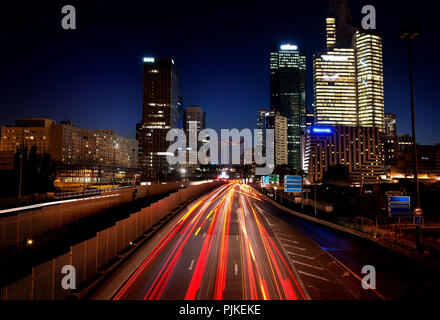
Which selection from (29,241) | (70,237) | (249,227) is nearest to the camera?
(29,241)

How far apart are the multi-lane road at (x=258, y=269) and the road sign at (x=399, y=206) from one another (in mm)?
3617

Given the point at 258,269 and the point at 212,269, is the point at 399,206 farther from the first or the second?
the point at 212,269

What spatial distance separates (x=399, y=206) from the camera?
882 inches

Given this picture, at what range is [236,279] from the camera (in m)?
14.9

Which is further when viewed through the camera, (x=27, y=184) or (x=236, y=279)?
(x=27, y=184)

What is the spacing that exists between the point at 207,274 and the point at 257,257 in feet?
16.5

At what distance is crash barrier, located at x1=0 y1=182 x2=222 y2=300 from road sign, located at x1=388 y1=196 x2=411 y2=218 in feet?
74.8

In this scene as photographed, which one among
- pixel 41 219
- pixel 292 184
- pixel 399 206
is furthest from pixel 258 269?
pixel 292 184

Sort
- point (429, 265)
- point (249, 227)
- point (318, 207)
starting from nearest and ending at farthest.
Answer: point (429, 265), point (249, 227), point (318, 207)

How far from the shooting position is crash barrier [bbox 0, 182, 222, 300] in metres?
9.29

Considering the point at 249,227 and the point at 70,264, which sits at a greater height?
the point at 70,264

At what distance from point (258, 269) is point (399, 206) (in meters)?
15.1
